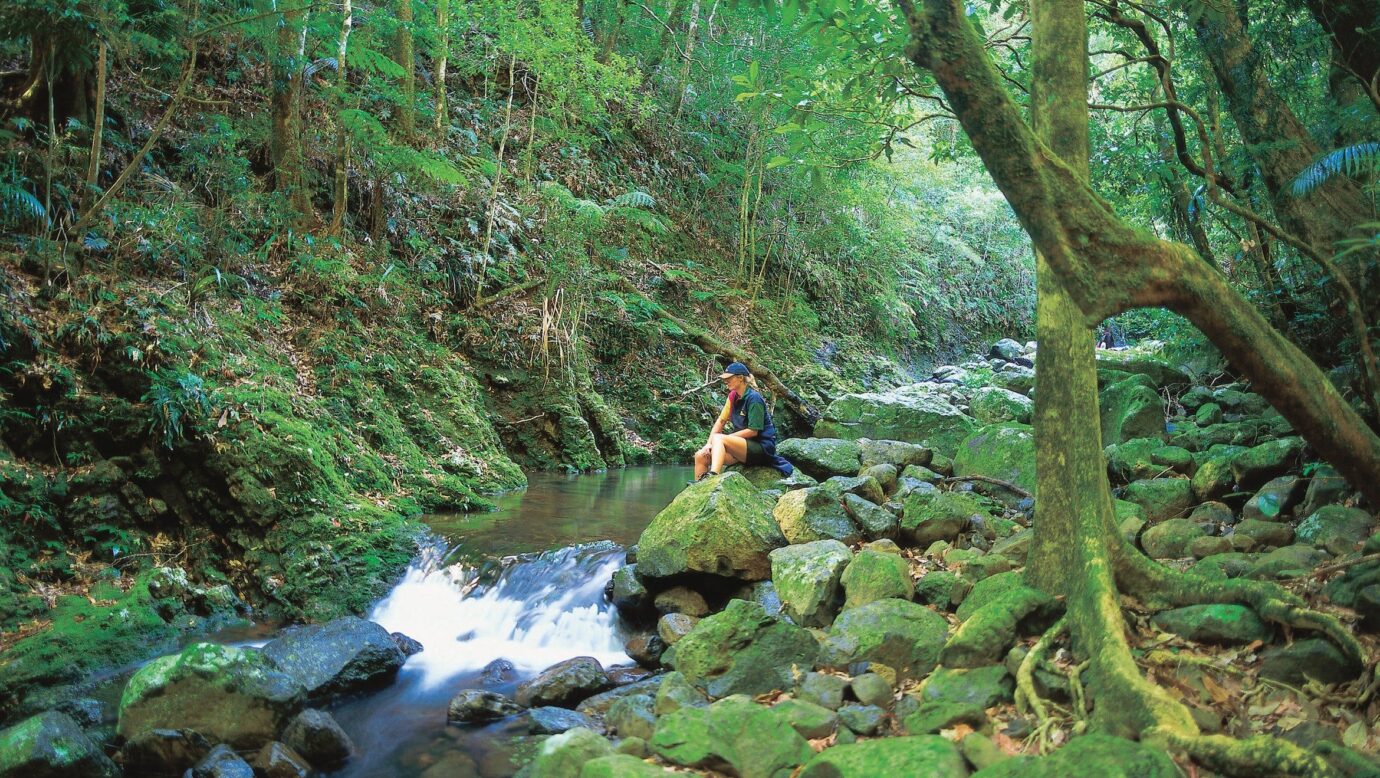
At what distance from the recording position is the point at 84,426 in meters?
6.29

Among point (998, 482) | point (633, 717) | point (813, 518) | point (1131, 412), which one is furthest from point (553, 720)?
point (1131, 412)

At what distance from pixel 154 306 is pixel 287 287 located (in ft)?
7.69

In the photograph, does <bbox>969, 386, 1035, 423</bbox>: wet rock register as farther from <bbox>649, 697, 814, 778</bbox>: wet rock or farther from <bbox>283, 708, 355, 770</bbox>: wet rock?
<bbox>283, 708, 355, 770</bbox>: wet rock

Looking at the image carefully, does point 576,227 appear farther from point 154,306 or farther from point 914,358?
point 914,358

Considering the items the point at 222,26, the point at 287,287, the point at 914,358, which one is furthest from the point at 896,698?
the point at 914,358

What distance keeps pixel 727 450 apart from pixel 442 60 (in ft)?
29.9

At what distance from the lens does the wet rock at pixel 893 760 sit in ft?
10.1

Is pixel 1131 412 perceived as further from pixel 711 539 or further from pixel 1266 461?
pixel 711 539

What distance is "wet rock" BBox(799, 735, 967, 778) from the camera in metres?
3.07

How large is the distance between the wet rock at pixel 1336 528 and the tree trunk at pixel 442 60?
1232 cm

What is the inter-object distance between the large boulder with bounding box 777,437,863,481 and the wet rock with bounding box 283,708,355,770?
5708mm

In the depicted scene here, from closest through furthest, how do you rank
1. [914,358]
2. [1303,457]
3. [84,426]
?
[1303,457]
[84,426]
[914,358]

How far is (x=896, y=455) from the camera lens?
874 centimetres

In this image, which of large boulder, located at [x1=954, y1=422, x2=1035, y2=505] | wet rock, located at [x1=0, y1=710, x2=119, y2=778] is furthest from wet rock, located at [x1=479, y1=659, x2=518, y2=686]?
large boulder, located at [x1=954, y1=422, x2=1035, y2=505]
